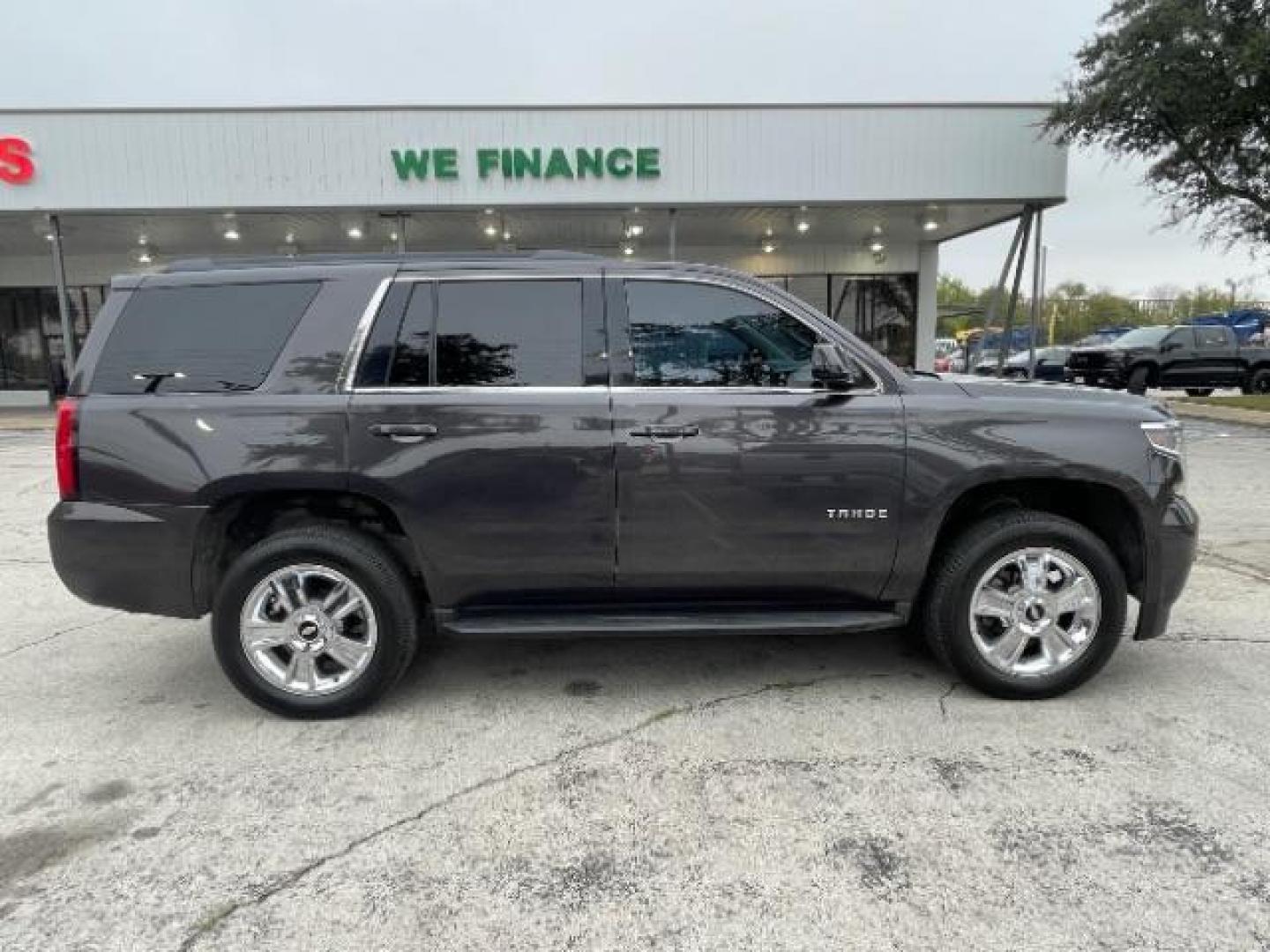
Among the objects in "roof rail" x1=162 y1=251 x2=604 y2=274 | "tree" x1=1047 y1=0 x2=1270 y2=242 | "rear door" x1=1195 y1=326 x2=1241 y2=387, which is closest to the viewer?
"roof rail" x1=162 y1=251 x2=604 y2=274

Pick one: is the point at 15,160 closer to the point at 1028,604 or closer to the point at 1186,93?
the point at 1028,604

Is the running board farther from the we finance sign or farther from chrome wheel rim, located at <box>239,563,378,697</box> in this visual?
the we finance sign

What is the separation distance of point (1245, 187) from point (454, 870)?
19975mm

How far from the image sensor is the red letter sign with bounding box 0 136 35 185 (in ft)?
50.3

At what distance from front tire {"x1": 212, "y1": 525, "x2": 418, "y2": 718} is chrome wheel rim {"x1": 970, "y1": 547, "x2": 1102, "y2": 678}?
8.32 ft

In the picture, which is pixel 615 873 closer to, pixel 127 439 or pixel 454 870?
pixel 454 870

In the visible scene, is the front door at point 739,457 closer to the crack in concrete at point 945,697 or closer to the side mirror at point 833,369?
the side mirror at point 833,369

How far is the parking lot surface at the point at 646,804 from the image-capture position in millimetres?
2312

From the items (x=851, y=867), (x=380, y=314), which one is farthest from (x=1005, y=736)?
(x=380, y=314)

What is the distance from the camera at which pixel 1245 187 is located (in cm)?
1633

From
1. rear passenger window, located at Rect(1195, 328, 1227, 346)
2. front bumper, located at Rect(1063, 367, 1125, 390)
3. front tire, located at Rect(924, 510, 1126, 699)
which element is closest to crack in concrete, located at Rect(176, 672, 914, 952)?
front tire, located at Rect(924, 510, 1126, 699)

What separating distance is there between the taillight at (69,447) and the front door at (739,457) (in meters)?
2.26

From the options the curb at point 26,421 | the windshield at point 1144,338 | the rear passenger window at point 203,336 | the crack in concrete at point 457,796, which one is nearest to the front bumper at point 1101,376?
the windshield at point 1144,338

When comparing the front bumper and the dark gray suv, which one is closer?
the dark gray suv
